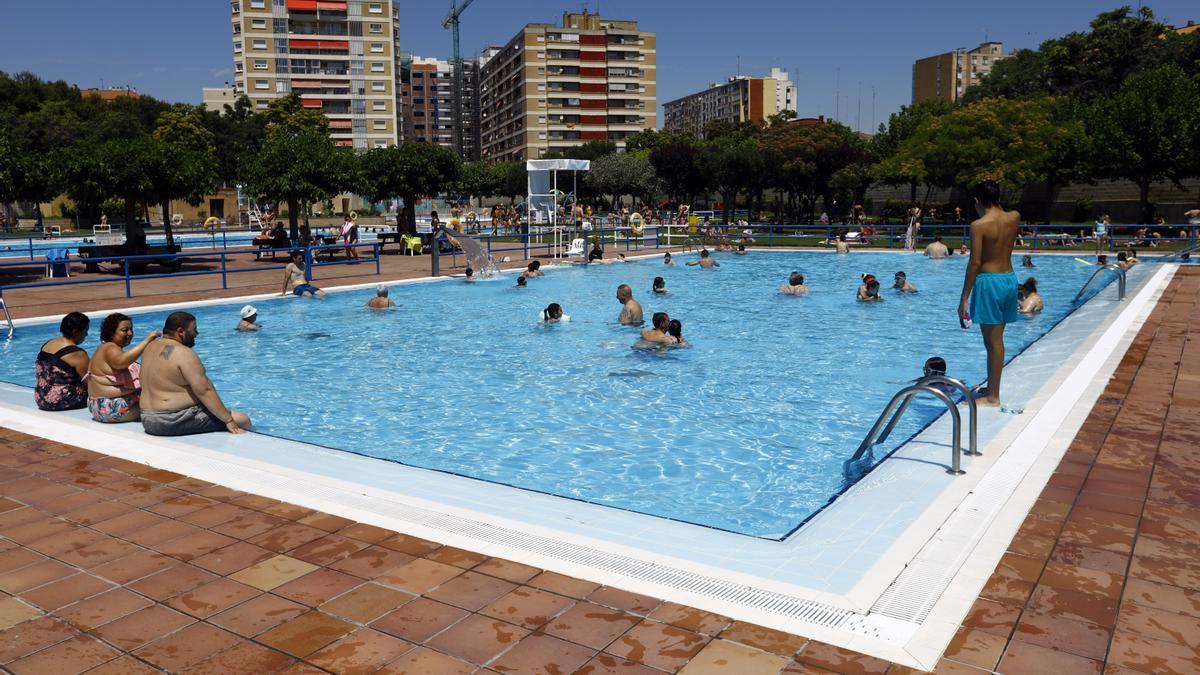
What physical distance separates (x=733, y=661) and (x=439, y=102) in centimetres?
19372

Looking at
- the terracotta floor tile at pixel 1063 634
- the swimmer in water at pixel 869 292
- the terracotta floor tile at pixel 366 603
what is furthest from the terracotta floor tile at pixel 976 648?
the swimmer in water at pixel 869 292

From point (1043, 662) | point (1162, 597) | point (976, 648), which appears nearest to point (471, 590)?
point (976, 648)

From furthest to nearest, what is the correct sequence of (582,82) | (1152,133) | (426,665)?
(582,82) → (1152,133) → (426,665)

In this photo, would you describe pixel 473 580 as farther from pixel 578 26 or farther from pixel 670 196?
pixel 578 26

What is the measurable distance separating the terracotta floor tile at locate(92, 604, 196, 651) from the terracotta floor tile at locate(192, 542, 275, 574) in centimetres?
43

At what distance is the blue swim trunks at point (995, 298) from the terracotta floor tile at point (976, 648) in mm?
4475

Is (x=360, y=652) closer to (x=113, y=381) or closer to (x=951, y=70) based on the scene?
(x=113, y=381)

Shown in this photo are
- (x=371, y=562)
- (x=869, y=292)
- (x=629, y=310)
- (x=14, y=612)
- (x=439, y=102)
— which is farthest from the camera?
(x=439, y=102)

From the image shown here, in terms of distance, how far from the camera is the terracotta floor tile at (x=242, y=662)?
3.29 metres

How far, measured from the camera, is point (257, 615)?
375 cm

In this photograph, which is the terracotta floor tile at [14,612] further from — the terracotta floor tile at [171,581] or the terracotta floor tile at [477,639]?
the terracotta floor tile at [477,639]

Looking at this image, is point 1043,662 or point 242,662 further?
point 242,662

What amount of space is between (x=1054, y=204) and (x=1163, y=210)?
20.3 feet

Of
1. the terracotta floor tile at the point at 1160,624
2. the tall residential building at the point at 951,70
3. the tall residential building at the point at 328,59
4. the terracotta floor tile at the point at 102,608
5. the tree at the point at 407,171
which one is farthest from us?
the tall residential building at the point at 951,70
